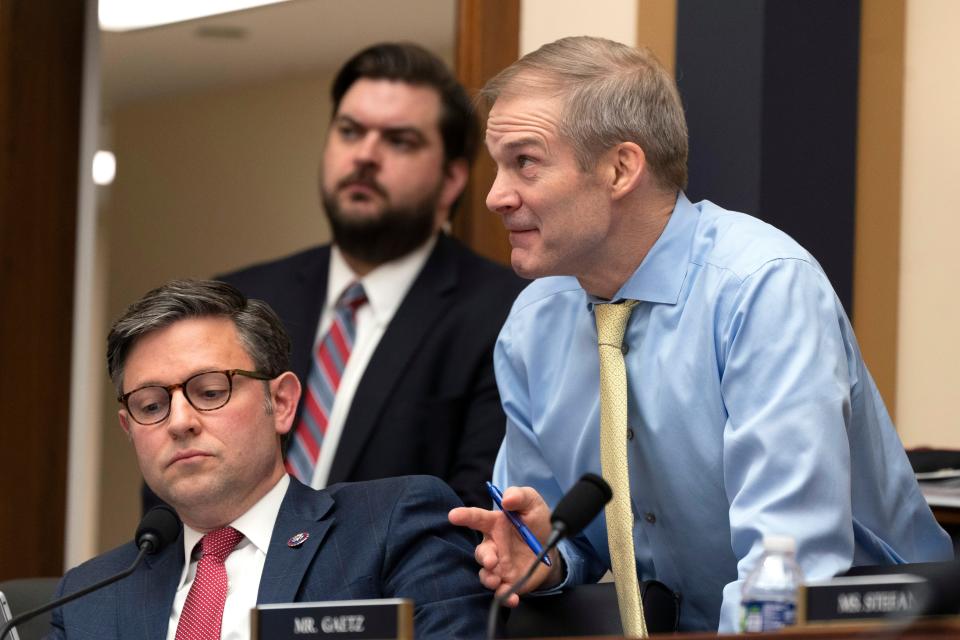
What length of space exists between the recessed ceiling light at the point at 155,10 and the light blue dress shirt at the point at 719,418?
7.21ft

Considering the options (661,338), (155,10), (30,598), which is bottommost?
(30,598)

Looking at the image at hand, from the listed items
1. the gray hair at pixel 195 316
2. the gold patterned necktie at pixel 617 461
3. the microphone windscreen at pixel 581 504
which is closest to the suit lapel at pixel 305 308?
the gray hair at pixel 195 316

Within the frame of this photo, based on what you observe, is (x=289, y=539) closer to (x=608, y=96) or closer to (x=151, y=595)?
(x=151, y=595)

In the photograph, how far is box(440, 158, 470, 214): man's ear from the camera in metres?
3.76

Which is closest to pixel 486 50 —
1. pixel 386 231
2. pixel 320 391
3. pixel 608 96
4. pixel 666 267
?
pixel 386 231

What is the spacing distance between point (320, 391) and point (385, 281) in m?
0.32

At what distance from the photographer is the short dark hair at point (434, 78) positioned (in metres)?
3.73

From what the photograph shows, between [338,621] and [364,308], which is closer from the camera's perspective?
[338,621]

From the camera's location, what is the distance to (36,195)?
4141 millimetres

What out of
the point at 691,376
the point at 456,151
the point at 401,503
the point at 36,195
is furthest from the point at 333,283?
the point at 691,376

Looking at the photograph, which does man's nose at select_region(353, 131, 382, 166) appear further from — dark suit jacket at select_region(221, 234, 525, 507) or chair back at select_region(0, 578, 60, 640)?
chair back at select_region(0, 578, 60, 640)

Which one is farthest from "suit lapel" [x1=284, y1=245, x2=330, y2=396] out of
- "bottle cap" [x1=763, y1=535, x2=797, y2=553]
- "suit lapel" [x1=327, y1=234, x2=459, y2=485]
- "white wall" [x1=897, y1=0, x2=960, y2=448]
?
"bottle cap" [x1=763, y1=535, x2=797, y2=553]

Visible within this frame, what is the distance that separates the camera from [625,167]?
2459mm

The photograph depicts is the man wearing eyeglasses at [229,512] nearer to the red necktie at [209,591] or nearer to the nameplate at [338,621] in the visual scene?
the red necktie at [209,591]
